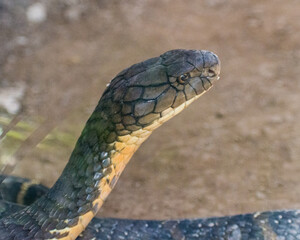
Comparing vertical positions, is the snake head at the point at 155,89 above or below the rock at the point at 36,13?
below

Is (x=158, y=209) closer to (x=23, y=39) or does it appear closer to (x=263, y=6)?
(x=23, y=39)

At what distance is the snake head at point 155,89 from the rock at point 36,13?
425cm

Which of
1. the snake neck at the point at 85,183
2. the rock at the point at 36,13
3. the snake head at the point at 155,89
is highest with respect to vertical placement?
the rock at the point at 36,13

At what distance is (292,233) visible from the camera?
9.32ft

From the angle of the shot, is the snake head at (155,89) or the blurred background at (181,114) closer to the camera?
the snake head at (155,89)

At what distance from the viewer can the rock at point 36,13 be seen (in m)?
7.00

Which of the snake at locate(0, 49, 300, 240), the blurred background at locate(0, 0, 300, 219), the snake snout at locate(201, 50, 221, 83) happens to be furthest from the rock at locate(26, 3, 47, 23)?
the snake snout at locate(201, 50, 221, 83)

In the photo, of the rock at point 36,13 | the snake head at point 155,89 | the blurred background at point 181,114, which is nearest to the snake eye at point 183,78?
the snake head at point 155,89

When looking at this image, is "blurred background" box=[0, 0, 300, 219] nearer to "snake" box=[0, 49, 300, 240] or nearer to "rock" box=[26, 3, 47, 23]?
"rock" box=[26, 3, 47, 23]

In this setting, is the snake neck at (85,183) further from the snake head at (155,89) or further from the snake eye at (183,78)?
the snake eye at (183,78)

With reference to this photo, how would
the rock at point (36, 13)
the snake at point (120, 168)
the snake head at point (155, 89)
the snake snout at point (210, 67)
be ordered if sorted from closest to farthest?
the snake at point (120, 168) < the snake head at point (155, 89) < the snake snout at point (210, 67) < the rock at point (36, 13)

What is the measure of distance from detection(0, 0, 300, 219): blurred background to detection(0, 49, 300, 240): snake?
0.74 metres

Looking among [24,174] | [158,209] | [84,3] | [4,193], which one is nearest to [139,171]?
[158,209]

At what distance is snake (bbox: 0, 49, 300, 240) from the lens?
291cm
